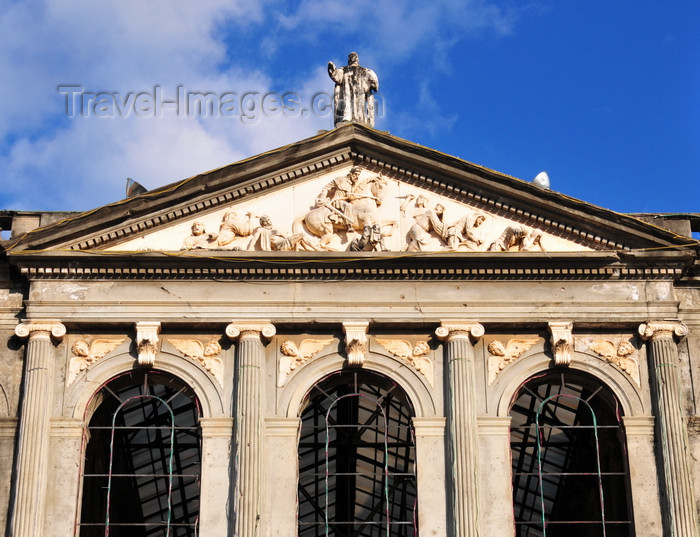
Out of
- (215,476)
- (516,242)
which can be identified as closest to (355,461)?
(516,242)

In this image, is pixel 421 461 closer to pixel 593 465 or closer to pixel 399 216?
pixel 399 216

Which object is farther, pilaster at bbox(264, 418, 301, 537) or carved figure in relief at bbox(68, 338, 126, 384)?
carved figure in relief at bbox(68, 338, 126, 384)

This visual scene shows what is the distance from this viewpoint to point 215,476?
2764 cm

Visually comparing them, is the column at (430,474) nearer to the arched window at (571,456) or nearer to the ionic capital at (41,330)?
the arched window at (571,456)

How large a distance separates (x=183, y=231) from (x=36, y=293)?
3388mm

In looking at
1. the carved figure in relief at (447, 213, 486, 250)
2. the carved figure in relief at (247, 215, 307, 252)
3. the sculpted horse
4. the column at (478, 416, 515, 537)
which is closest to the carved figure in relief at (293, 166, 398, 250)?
the sculpted horse

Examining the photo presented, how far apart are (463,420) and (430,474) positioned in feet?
4.20

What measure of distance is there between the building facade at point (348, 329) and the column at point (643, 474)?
33 mm

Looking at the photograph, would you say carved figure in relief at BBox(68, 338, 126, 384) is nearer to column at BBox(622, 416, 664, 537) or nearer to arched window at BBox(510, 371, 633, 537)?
arched window at BBox(510, 371, 633, 537)

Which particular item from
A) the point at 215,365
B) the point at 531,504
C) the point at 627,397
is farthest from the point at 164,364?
the point at 531,504

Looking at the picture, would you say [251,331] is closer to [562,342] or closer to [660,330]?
[562,342]

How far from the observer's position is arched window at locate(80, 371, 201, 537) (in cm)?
2970

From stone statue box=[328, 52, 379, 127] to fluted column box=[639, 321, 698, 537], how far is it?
797 cm

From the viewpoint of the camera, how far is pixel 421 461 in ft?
91.5
